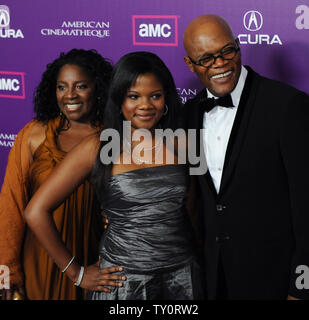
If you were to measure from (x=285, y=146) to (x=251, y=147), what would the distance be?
111 millimetres

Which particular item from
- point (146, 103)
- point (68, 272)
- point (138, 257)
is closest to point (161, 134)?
point (146, 103)

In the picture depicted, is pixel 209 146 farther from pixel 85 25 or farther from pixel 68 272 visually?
pixel 85 25

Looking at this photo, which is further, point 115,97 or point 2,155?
point 2,155

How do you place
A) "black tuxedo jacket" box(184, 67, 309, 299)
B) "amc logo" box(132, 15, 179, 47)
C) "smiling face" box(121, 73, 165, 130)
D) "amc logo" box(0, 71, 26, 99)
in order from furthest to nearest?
"amc logo" box(0, 71, 26, 99) → "amc logo" box(132, 15, 179, 47) → "smiling face" box(121, 73, 165, 130) → "black tuxedo jacket" box(184, 67, 309, 299)

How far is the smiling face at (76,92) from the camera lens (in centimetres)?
233

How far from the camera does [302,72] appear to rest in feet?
7.90

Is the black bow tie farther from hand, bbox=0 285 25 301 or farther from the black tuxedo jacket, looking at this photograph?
hand, bbox=0 285 25 301

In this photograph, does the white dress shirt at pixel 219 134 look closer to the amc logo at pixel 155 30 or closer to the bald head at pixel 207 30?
the bald head at pixel 207 30

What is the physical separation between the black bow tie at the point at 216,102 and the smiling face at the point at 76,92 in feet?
1.80

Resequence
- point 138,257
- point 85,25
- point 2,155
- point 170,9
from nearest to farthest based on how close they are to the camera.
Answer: point 138,257
point 170,9
point 85,25
point 2,155

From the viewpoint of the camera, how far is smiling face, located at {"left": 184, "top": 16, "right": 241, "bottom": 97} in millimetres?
1892
